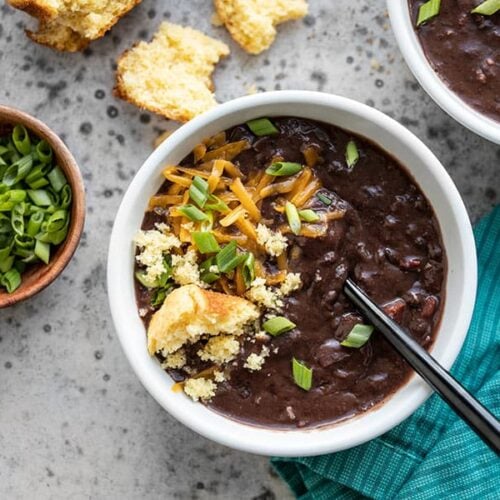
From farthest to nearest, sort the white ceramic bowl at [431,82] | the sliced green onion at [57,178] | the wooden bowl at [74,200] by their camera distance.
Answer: the sliced green onion at [57,178] → the wooden bowl at [74,200] → the white ceramic bowl at [431,82]

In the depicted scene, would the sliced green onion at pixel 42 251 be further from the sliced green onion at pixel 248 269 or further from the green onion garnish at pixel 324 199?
the green onion garnish at pixel 324 199

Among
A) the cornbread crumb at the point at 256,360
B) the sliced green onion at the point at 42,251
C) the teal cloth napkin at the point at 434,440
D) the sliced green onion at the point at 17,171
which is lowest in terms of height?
the teal cloth napkin at the point at 434,440

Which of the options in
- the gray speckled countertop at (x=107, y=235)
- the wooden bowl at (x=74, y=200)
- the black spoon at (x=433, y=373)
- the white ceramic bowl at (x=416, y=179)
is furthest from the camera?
the gray speckled countertop at (x=107, y=235)

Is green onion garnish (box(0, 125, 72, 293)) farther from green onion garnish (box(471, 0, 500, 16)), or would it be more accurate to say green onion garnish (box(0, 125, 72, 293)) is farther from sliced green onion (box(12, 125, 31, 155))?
green onion garnish (box(471, 0, 500, 16))

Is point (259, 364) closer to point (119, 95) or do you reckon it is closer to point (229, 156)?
point (229, 156)

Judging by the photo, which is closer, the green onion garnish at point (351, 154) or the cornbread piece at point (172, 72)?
the green onion garnish at point (351, 154)

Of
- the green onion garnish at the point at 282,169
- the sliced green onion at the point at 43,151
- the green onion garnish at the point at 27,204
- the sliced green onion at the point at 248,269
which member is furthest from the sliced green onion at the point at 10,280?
the green onion garnish at the point at 282,169

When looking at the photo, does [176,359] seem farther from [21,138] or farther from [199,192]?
[21,138]
